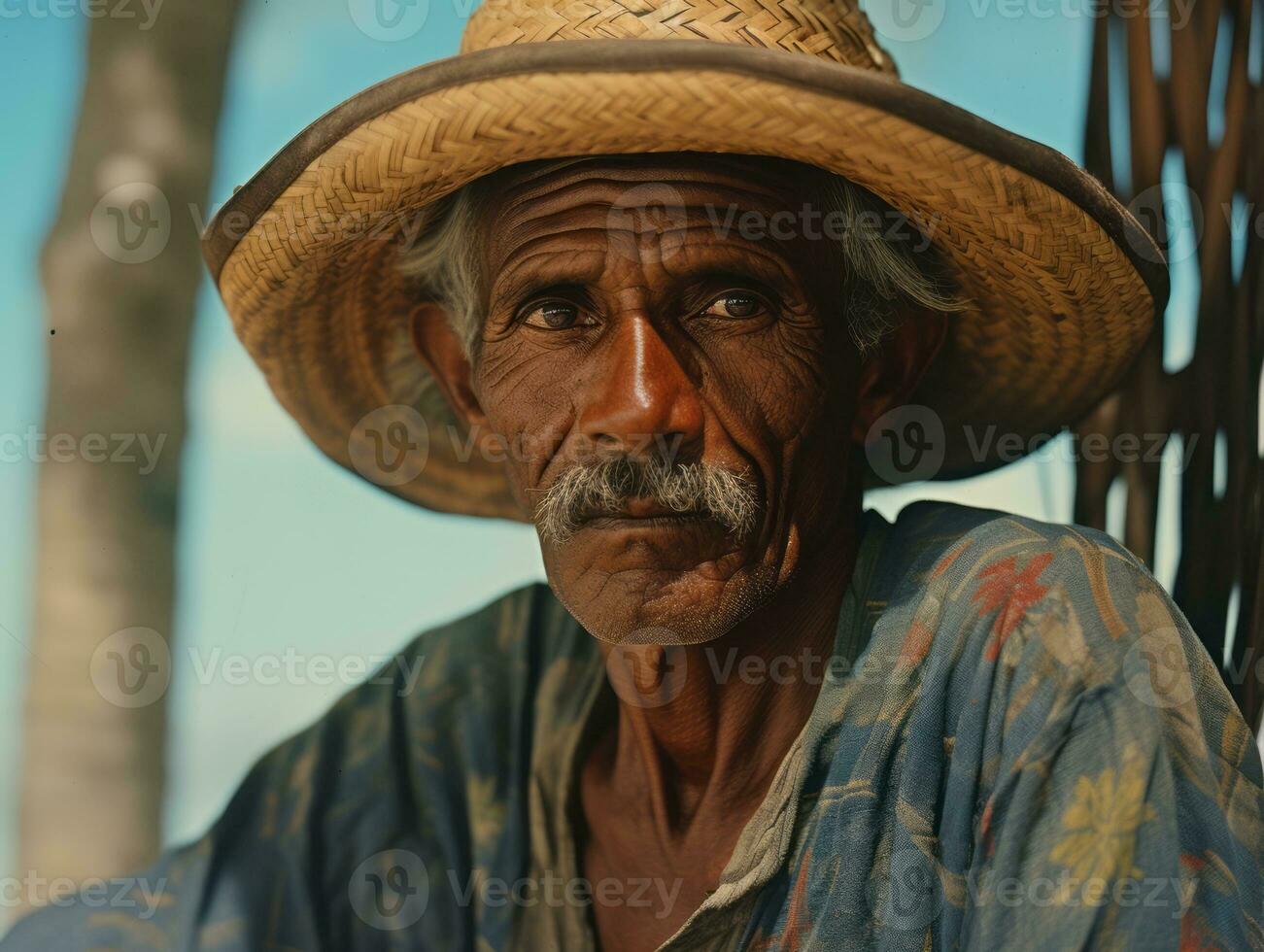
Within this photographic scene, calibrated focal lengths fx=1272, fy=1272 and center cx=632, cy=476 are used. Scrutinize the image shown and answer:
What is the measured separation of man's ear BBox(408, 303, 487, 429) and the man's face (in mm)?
311

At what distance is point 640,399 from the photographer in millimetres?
1686

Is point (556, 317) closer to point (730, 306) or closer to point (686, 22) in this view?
point (730, 306)

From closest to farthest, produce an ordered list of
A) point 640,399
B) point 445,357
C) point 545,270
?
point 640,399 → point 545,270 → point 445,357

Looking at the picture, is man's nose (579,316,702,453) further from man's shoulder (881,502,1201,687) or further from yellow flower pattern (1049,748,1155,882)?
yellow flower pattern (1049,748,1155,882)

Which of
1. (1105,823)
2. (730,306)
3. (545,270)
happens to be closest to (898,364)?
(730,306)

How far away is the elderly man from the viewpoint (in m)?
1.51

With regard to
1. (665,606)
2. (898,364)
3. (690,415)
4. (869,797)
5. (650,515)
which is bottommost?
(869,797)

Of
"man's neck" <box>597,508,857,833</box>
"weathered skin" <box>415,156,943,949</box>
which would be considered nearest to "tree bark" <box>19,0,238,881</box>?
"weathered skin" <box>415,156,943,949</box>

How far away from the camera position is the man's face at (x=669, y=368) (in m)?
1.74

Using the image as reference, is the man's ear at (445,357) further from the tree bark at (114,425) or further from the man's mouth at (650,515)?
the tree bark at (114,425)

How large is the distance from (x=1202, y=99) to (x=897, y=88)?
1.07 metres

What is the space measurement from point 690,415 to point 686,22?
0.52 m

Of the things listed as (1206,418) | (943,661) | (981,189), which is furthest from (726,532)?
(1206,418)

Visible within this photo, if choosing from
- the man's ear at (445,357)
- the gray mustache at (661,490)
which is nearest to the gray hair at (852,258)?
the man's ear at (445,357)
